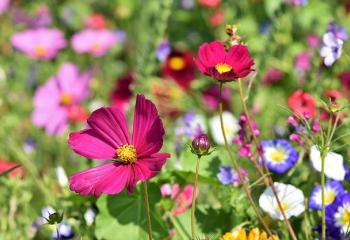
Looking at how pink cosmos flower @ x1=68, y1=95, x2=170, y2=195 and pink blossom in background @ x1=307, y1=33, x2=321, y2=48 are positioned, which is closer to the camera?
pink cosmos flower @ x1=68, y1=95, x2=170, y2=195

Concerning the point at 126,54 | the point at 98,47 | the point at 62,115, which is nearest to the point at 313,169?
the point at 62,115

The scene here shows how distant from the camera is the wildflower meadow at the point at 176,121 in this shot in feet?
3.99

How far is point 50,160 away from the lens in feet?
8.22

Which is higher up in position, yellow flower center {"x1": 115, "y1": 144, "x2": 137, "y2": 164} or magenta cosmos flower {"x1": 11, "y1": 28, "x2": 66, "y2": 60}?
yellow flower center {"x1": 115, "y1": 144, "x2": 137, "y2": 164}

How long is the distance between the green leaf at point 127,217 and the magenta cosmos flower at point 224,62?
0.35 meters

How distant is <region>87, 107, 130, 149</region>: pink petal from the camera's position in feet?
3.98

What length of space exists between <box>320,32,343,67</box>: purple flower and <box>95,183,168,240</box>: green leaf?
41 cm

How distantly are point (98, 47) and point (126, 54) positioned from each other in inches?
14.0

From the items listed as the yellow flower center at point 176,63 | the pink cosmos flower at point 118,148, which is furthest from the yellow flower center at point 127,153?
the yellow flower center at point 176,63

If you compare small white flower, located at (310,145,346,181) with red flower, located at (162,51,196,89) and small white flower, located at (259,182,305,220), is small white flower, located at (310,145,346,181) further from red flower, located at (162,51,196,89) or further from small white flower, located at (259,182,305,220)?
red flower, located at (162,51,196,89)

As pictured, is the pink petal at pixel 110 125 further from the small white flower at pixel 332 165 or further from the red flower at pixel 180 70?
the red flower at pixel 180 70

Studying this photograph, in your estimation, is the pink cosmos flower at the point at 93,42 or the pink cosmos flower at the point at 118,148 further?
the pink cosmos flower at the point at 93,42

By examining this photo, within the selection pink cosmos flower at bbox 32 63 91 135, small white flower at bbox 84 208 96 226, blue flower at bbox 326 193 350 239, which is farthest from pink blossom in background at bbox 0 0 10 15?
blue flower at bbox 326 193 350 239

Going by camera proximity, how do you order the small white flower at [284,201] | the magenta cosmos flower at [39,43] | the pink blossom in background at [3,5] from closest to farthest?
the small white flower at [284,201], the magenta cosmos flower at [39,43], the pink blossom in background at [3,5]
